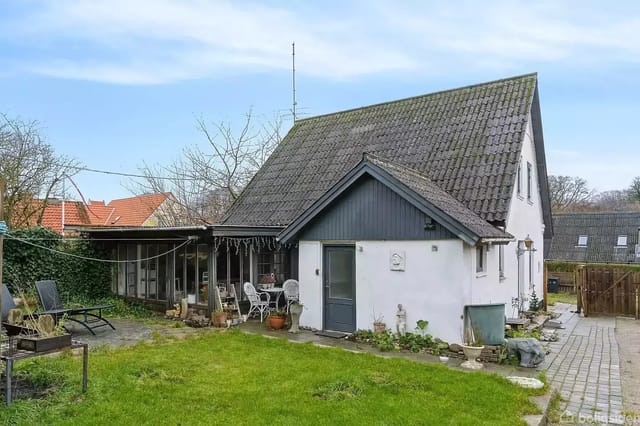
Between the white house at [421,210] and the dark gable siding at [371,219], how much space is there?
0.02 meters

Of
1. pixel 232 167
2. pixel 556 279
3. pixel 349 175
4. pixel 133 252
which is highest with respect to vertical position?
pixel 232 167

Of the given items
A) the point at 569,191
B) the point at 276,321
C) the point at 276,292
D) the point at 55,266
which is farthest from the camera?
the point at 569,191

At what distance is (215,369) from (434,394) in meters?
3.34

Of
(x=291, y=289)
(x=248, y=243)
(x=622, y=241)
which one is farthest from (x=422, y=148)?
(x=622, y=241)

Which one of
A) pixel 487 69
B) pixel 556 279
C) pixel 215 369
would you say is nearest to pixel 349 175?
pixel 215 369

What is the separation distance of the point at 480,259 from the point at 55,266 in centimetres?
1257

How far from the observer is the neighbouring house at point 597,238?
81.6ft

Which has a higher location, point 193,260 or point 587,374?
point 193,260

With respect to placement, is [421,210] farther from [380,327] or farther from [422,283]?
[380,327]

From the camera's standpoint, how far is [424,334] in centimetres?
883

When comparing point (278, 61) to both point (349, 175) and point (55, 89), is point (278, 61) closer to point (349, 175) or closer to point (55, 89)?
point (55, 89)

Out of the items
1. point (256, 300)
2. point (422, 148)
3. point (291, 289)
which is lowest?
point (256, 300)

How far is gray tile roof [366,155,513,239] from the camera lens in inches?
339

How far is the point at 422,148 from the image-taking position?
12656mm
